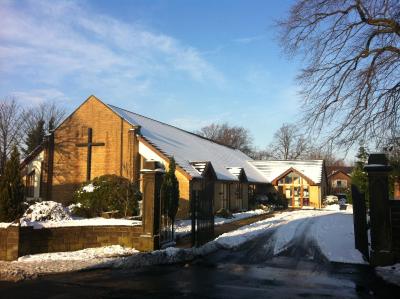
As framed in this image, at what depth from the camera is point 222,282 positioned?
9242mm

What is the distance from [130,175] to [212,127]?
65552 millimetres

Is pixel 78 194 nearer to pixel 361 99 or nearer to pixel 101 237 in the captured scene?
pixel 101 237

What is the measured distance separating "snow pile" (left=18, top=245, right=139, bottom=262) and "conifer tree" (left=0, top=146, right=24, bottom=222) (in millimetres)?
1575

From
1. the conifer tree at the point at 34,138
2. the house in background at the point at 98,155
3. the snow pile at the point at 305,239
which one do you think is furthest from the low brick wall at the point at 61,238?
the conifer tree at the point at 34,138

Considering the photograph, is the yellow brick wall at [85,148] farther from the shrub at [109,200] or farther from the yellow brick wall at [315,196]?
the yellow brick wall at [315,196]

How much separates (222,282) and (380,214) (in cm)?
499

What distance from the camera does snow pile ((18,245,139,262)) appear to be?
38.9 ft

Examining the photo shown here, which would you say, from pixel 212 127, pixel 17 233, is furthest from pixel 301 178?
pixel 212 127

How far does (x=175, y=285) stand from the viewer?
8961mm

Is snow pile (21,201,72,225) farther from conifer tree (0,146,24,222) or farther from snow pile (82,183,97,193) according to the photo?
snow pile (82,183,97,193)

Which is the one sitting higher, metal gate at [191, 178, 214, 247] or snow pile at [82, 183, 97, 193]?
snow pile at [82, 183, 97, 193]

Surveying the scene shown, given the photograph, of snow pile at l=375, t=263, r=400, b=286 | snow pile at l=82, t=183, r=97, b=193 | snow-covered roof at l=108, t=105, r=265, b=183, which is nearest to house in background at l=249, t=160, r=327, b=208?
snow-covered roof at l=108, t=105, r=265, b=183

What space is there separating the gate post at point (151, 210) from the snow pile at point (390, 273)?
639cm

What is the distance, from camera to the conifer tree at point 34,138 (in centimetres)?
5416
